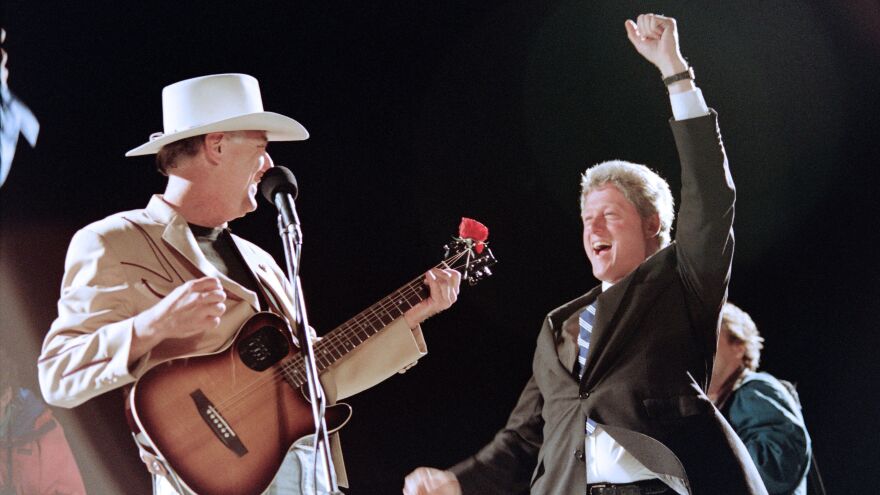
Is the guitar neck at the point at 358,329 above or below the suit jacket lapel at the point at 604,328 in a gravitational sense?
above

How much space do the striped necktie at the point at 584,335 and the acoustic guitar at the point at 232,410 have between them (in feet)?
2.43

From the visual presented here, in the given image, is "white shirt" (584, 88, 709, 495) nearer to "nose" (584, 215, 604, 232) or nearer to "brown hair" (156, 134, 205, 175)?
"nose" (584, 215, 604, 232)

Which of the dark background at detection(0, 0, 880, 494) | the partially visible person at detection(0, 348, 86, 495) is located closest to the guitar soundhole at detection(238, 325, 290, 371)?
the dark background at detection(0, 0, 880, 494)

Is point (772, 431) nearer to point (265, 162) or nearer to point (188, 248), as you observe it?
point (265, 162)

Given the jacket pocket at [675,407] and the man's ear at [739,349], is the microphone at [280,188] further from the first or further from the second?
the man's ear at [739,349]

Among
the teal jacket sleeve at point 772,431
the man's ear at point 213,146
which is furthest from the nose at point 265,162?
the teal jacket sleeve at point 772,431

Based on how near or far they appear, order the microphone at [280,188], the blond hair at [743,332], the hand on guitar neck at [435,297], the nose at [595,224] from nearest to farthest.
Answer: the microphone at [280,188], the hand on guitar neck at [435,297], the nose at [595,224], the blond hair at [743,332]

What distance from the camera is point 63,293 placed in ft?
8.59

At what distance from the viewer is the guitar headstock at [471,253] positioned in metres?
3.00

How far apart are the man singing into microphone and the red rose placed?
181 mm

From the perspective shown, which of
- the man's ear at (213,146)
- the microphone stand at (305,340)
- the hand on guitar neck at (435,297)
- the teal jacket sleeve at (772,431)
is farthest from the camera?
the teal jacket sleeve at (772,431)

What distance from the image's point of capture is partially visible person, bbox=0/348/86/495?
9.32 ft

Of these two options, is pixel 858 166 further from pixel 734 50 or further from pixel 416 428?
pixel 416 428

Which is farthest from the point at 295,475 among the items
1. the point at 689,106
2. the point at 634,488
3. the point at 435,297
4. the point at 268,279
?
the point at 689,106
